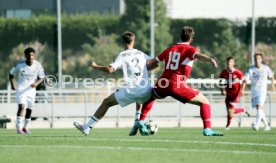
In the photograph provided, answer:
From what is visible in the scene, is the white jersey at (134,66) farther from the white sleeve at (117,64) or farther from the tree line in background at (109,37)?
the tree line in background at (109,37)

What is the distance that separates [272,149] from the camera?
1202 cm

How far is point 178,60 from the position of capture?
1475cm

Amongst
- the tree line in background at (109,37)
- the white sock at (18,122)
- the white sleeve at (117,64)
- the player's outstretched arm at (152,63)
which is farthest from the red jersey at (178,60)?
the tree line in background at (109,37)

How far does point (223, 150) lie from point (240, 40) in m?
37.9

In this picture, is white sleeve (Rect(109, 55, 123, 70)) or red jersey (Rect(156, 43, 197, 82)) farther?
white sleeve (Rect(109, 55, 123, 70))

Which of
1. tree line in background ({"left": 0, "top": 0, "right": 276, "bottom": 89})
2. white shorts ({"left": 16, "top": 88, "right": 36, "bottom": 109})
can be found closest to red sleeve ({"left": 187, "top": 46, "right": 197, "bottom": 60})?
white shorts ({"left": 16, "top": 88, "right": 36, "bottom": 109})

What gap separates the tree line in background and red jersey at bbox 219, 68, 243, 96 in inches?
914

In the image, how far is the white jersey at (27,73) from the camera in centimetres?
1972

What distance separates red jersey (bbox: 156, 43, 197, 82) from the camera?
579 inches

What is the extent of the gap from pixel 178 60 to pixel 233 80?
7.92 meters

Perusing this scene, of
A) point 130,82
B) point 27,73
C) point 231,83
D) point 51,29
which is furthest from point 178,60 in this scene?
point 51,29

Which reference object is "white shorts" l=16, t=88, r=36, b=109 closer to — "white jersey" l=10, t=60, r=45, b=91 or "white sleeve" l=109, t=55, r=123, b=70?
"white jersey" l=10, t=60, r=45, b=91

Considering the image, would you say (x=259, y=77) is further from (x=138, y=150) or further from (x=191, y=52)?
(x=138, y=150)

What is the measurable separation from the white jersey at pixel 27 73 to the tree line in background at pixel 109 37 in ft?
84.6
